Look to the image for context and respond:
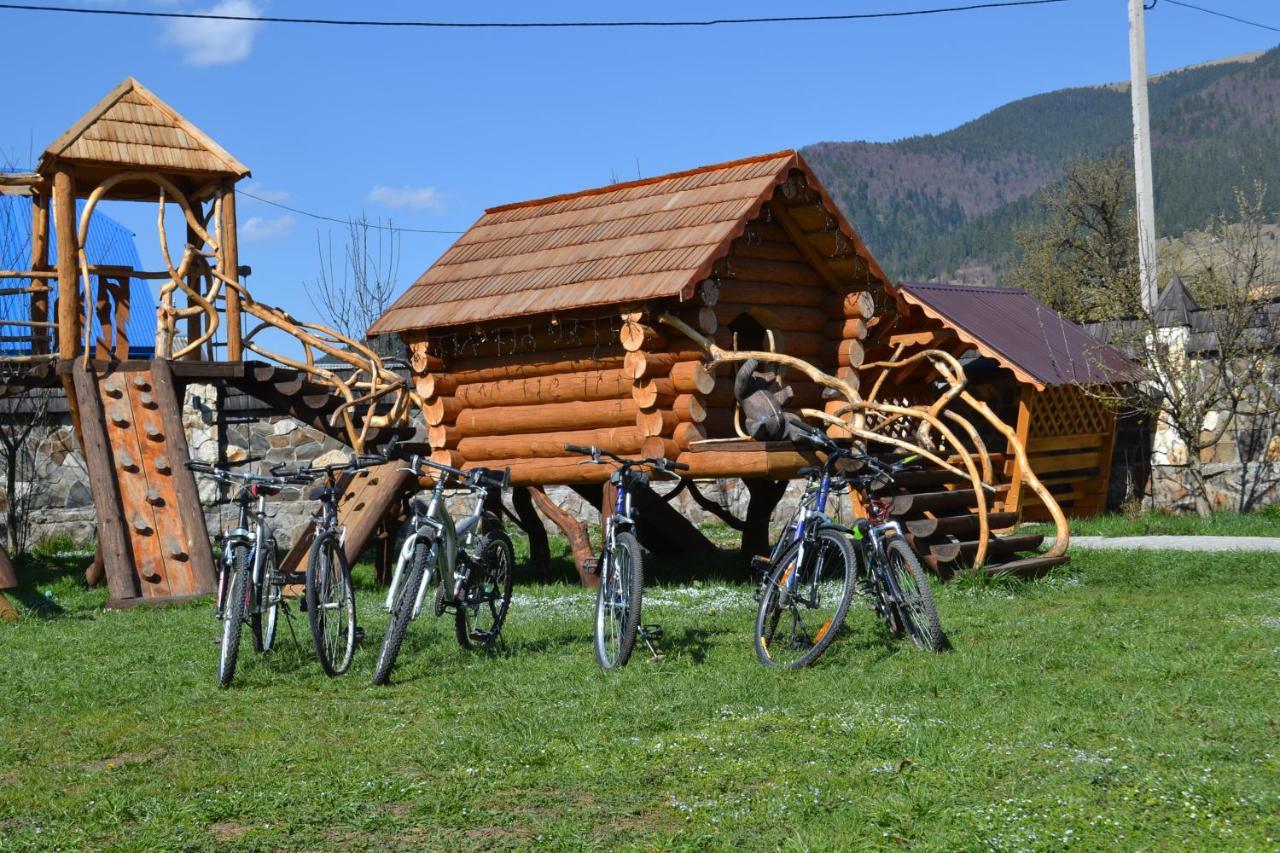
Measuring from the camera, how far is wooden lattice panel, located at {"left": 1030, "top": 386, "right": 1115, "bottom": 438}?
1672 cm

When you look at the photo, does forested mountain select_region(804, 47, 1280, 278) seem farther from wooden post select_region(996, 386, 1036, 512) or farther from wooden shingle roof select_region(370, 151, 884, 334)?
wooden shingle roof select_region(370, 151, 884, 334)

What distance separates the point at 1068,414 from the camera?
17141 mm

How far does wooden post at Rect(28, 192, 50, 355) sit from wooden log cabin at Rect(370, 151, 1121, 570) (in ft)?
14.2

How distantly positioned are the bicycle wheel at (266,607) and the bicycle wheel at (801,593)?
2809mm

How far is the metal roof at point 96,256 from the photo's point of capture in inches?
920

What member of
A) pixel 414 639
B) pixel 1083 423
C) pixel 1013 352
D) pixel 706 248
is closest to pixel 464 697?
pixel 414 639

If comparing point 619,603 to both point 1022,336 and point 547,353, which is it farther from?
point 1022,336

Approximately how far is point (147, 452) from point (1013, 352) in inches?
363

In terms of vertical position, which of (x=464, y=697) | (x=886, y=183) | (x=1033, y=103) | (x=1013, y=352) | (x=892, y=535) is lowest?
(x=464, y=697)

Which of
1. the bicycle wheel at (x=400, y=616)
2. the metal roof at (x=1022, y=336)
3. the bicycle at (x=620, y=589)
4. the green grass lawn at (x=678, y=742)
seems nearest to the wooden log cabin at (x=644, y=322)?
the metal roof at (x=1022, y=336)

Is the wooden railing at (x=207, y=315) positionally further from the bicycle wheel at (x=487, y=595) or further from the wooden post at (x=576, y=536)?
the bicycle wheel at (x=487, y=595)

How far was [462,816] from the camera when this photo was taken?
200 inches

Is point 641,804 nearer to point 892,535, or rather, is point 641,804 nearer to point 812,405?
point 892,535

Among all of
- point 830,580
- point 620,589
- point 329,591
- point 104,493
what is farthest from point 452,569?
point 104,493
